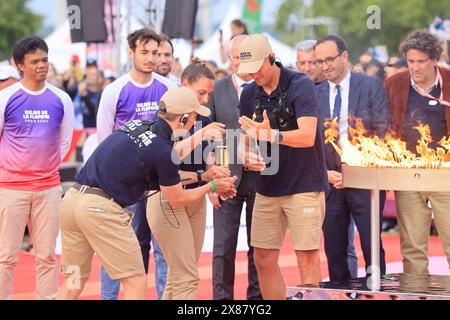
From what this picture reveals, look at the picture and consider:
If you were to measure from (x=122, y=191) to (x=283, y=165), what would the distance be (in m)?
1.39

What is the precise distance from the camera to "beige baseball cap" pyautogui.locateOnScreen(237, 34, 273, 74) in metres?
7.72

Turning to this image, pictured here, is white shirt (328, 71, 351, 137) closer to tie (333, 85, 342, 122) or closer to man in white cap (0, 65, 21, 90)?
tie (333, 85, 342, 122)

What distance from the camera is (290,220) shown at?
8055 mm

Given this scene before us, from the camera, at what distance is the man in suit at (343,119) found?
29.1ft

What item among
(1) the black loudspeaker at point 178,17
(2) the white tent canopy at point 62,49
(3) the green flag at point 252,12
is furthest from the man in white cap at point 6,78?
(3) the green flag at point 252,12

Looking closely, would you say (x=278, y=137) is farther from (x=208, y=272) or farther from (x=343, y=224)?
(x=208, y=272)

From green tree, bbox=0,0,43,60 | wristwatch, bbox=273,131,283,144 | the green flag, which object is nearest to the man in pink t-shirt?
wristwatch, bbox=273,131,283,144

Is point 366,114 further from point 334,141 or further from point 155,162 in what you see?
point 155,162

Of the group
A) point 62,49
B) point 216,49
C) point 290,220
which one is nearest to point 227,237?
point 290,220

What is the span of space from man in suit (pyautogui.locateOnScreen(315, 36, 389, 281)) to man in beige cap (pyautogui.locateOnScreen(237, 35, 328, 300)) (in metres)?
0.83

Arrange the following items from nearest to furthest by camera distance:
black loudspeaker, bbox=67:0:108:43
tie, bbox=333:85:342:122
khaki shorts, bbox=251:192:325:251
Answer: khaki shorts, bbox=251:192:325:251 < tie, bbox=333:85:342:122 < black loudspeaker, bbox=67:0:108:43
